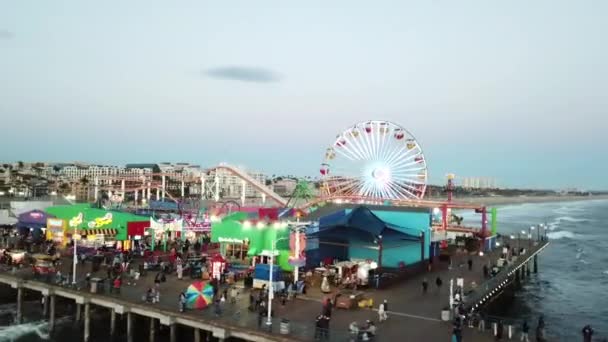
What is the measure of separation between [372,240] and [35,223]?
3213 cm

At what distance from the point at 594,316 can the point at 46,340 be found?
124 feet

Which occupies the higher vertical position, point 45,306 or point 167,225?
point 167,225

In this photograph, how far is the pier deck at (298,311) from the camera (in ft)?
72.9

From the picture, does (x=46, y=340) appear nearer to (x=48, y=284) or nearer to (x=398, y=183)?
(x=48, y=284)

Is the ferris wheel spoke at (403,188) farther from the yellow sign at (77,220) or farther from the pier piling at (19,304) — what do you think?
the pier piling at (19,304)

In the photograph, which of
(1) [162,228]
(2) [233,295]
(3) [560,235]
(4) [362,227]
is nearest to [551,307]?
(4) [362,227]

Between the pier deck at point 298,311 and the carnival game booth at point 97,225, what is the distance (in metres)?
7.88

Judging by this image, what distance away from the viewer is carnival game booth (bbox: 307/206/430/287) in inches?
1486

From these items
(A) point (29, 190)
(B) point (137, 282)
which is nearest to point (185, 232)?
(B) point (137, 282)

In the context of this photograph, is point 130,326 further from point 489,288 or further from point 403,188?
point 403,188

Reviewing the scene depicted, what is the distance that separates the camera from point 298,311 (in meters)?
26.1

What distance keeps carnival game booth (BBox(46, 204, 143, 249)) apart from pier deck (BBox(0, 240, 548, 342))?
25.9 feet

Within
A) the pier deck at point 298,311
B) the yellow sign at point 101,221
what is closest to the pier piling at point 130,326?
the pier deck at point 298,311

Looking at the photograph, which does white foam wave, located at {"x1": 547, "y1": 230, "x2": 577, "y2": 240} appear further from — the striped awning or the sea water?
the striped awning
